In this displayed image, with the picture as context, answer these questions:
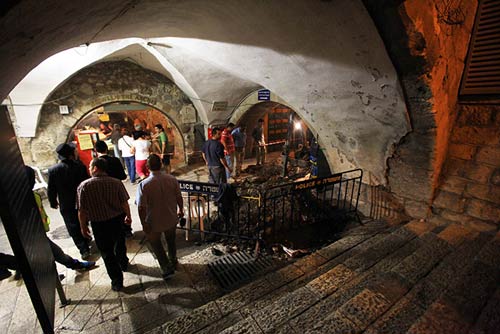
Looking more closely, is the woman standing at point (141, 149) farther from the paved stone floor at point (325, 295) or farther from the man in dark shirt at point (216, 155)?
the paved stone floor at point (325, 295)

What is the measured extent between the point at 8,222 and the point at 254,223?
3.65m

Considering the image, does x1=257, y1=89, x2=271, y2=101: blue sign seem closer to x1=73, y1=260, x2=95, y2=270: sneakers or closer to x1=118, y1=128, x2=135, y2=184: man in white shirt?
x1=118, y1=128, x2=135, y2=184: man in white shirt

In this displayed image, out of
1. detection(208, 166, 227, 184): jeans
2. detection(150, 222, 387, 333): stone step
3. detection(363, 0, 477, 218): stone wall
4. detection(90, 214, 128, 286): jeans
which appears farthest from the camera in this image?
detection(208, 166, 227, 184): jeans

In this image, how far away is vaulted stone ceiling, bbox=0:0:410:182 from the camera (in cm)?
189

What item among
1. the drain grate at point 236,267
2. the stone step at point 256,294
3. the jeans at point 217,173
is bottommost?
the drain grate at point 236,267

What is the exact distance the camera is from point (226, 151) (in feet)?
23.9

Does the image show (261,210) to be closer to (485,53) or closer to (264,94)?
(485,53)

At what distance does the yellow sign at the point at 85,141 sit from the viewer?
6.76 metres

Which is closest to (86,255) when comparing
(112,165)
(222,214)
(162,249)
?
(112,165)

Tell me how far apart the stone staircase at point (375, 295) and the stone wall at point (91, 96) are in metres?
7.58

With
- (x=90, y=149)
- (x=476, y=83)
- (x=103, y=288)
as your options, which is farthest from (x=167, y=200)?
(x=90, y=149)

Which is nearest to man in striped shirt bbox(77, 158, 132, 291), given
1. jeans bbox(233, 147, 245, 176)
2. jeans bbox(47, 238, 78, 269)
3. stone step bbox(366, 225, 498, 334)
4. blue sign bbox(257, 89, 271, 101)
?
jeans bbox(47, 238, 78, 269)

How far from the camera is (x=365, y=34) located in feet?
8.65

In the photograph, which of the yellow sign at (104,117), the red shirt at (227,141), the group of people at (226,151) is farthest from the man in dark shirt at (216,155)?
the yellow sign at (104,117)
